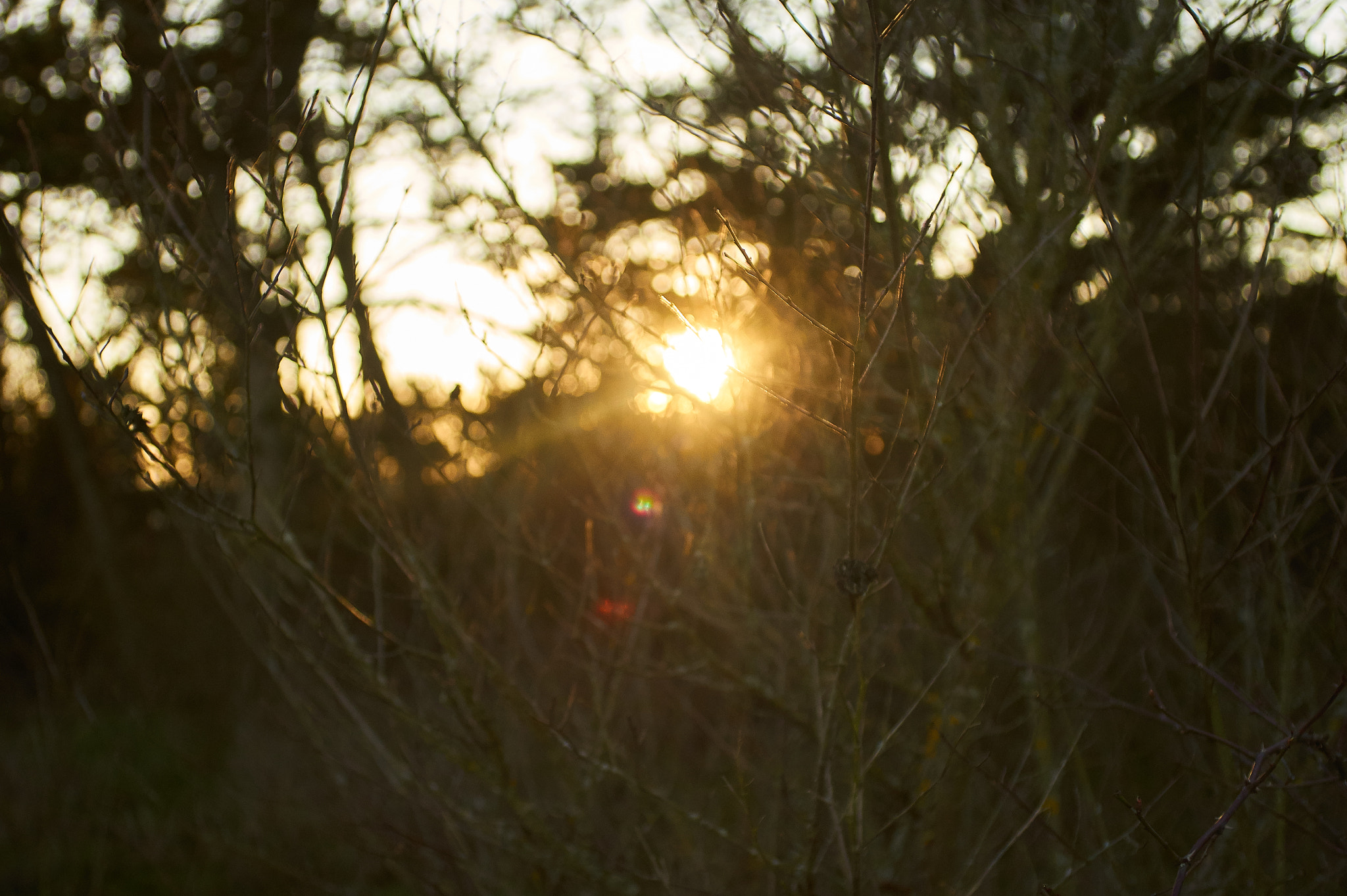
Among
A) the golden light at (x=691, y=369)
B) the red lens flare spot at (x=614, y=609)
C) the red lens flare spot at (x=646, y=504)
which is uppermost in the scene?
the golden light at (x=691, y=369)

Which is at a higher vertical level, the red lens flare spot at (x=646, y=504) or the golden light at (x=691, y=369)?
the golden light at (x=691, y=369)

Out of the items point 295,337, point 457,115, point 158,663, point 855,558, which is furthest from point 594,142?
point 158,663

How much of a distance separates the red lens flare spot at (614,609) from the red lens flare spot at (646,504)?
0.30 m

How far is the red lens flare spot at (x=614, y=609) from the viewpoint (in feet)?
9.21

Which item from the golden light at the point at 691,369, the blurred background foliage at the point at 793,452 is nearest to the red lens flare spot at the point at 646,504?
the blurred background foliage at the point at 793,452

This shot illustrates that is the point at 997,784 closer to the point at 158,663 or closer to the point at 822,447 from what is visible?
the point at 822,447

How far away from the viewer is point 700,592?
311 cm

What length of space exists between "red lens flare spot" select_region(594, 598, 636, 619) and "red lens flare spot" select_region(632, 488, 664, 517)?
0.30 metres

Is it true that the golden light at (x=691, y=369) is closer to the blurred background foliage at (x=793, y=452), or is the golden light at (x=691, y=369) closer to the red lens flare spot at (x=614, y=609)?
the blurred background foliage at (x=793, y=452)

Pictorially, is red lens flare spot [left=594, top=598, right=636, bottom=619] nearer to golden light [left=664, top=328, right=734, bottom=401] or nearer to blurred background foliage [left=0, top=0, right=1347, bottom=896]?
blurred background foliage [left=0, top=0, right=1347, bottom=896]

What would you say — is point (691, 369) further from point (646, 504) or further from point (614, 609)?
point (614, 609)

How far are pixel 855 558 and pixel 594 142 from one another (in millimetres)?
3002

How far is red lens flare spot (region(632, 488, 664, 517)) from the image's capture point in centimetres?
288

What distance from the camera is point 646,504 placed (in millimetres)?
2975
